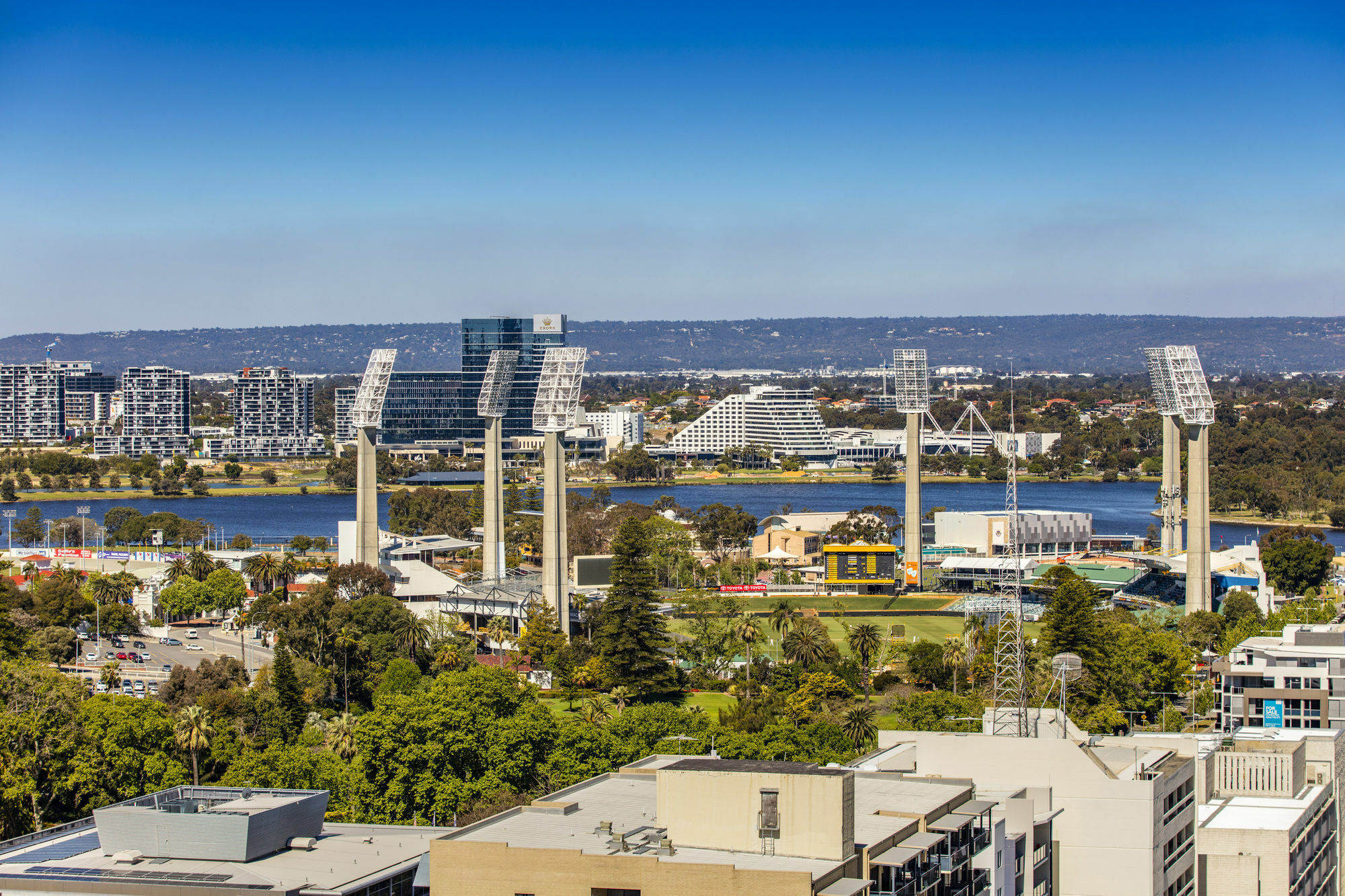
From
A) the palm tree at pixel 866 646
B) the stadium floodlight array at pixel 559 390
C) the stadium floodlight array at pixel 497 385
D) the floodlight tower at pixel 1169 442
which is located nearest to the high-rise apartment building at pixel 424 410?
the stadium floodlight array at pixel 497 385

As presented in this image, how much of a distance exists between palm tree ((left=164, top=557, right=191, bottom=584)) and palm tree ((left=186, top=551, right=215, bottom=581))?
10 centimetres

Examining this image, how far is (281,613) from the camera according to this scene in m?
45.7

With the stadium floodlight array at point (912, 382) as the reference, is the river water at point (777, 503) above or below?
below

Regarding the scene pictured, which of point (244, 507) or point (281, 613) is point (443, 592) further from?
point (244, 507)

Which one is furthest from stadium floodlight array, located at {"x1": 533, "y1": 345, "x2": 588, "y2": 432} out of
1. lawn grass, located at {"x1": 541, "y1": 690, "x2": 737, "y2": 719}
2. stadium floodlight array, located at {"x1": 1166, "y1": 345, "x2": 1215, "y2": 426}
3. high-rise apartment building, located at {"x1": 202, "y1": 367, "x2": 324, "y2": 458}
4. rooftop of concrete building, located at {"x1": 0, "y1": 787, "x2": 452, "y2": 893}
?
high-rise apartment building, located at {"x1": 202, "y1": 367, "x2": 324, "y2": 458}

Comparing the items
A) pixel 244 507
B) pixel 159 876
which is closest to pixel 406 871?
pixel 159 876

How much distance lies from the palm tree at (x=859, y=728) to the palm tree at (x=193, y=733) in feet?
39.7

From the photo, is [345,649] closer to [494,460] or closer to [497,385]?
[494,460]

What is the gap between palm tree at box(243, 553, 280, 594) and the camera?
58969 mm

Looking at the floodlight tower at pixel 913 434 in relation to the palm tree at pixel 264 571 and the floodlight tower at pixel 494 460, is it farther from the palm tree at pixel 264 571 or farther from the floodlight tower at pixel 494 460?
the palm tree at pixel 264 571

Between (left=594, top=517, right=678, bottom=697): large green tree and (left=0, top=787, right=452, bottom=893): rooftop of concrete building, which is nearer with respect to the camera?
(left=0, top=787, right=452, bottom=893): rooftop of concrete building

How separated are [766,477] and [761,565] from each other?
69.4m

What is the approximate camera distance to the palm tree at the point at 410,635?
43.0 m

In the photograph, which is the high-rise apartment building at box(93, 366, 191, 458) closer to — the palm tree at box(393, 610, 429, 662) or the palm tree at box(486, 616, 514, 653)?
the palm tree at box(486, 616, 514, 653)
